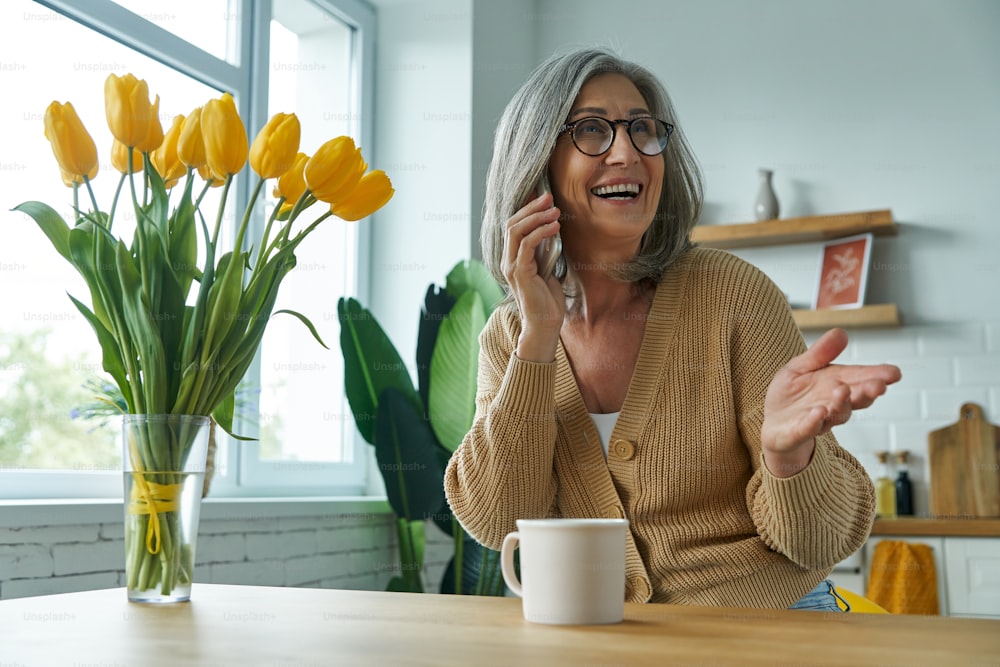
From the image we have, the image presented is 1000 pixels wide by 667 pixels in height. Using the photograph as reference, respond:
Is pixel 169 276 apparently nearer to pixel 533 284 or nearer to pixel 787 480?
pixel 533 284

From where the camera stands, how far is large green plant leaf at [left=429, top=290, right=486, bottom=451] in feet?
9.86

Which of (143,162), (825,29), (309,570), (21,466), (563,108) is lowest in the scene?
(309,570)

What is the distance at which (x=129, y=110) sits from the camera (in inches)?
40.1

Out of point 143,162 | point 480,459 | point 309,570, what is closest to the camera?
point 143,162

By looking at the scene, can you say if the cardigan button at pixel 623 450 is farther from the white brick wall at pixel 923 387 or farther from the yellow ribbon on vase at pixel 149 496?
the white brick wall at pixel 923 387

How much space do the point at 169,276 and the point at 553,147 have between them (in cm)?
76

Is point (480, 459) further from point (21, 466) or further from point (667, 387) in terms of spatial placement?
point (21, 466)

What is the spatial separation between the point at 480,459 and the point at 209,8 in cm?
224

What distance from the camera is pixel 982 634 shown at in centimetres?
77

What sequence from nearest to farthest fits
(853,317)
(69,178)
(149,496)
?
1. (149,496)
2. (69,178)
3. (853,317)

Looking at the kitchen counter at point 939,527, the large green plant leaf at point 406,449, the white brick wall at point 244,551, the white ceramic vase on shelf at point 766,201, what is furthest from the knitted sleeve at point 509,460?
the white ceramic vase on shelf at point 766,201

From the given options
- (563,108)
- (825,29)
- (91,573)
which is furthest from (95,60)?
(825,29)

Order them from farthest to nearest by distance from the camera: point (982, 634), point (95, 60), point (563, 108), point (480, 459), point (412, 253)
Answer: point (412, 253) < point (95, 60) < point (563, 108) < point (480, 459) < point (982, 634)

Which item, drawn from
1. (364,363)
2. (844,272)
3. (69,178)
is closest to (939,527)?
(844,272)
